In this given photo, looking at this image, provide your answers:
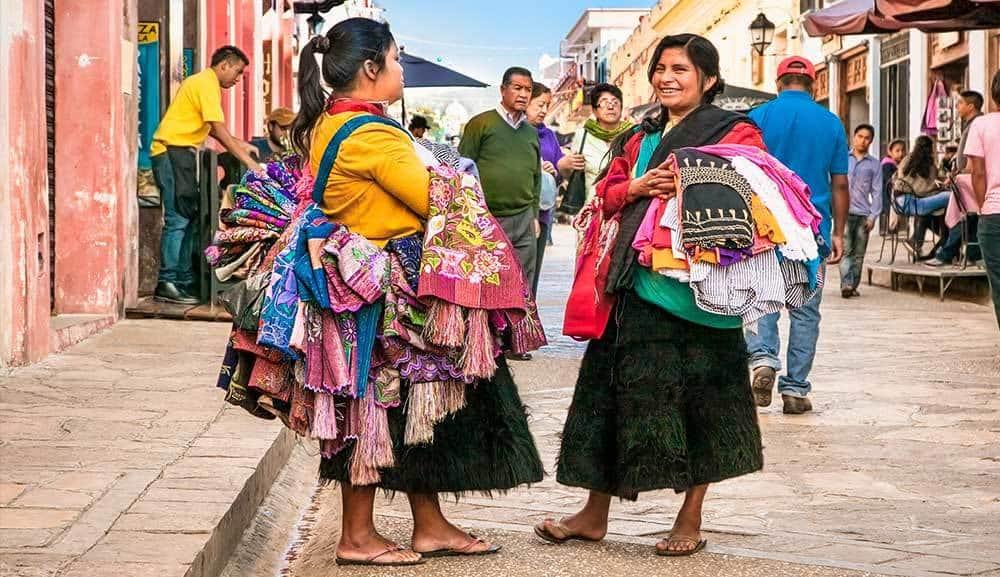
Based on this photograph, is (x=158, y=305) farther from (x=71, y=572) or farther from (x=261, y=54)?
(x=261, y=54)

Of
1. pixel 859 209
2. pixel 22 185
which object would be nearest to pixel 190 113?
pixel 22 185

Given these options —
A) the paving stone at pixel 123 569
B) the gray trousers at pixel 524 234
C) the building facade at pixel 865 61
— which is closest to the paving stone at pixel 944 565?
the paving stone at pixel 123 569

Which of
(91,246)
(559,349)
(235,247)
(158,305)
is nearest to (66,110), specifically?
(91,246)

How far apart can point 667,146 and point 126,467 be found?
7.07 ft

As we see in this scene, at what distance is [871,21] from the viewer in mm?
13836

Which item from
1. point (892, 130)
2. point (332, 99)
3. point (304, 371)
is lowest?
point (304, 371)

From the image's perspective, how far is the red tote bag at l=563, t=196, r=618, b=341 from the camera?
197 inches

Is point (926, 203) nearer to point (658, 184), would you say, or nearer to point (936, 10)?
point (936, 10)

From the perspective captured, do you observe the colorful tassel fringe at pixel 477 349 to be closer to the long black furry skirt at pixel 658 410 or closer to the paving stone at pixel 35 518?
the long black furry skirt at pixel 658 410

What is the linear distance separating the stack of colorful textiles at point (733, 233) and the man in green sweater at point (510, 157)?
5317 millimetres

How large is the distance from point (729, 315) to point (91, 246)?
6.92 m

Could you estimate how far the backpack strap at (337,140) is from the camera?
4.58 metres

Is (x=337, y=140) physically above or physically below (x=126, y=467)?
above

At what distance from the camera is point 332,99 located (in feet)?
15.6
